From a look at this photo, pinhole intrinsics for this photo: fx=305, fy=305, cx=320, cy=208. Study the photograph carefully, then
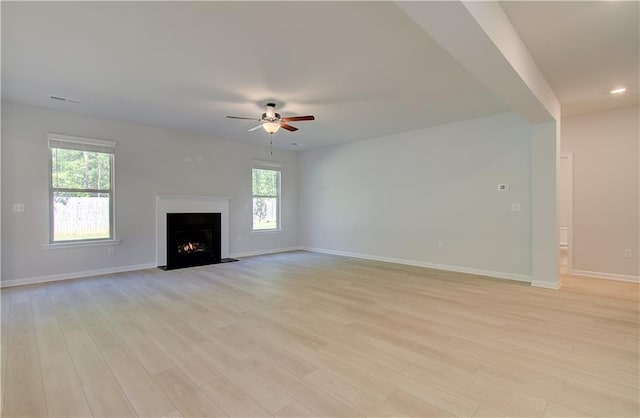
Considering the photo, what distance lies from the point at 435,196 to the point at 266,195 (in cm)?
410

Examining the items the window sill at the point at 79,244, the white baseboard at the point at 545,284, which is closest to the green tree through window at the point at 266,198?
the window sill at the point at 79,244

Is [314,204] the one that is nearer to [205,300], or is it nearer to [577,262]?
[205,300]

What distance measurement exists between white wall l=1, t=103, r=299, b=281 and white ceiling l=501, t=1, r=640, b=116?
227 inches

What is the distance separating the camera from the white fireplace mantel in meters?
5.94

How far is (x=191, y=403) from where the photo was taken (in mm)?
1802

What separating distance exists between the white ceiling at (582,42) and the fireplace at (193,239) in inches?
236

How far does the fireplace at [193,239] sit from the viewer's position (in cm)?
606

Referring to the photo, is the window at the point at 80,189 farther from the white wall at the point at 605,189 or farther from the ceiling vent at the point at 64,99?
the white wall at the point at 605,189

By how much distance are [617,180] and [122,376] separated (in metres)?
6.95

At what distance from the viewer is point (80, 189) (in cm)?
513

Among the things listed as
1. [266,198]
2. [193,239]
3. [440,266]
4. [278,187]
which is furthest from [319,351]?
[278,187]

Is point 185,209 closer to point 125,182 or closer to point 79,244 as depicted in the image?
point 125,182

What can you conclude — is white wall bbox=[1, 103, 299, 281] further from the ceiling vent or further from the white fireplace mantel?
the ceiling vent

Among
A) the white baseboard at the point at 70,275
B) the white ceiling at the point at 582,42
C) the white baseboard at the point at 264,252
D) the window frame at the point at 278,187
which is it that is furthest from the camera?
the window frame at the point at 278,187
